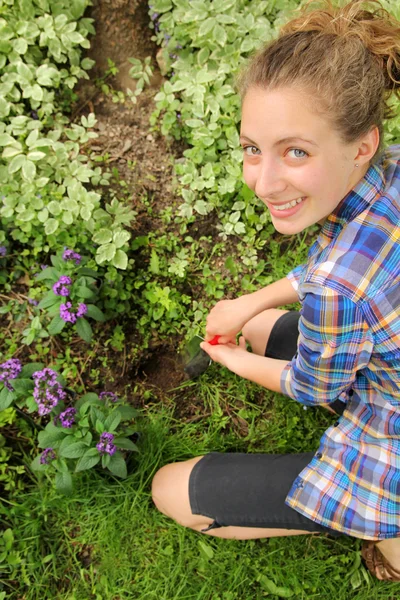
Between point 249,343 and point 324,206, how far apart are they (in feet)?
3.46

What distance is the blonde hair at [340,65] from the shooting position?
116 centimetres

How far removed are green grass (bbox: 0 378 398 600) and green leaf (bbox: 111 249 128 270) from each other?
0.68 meters

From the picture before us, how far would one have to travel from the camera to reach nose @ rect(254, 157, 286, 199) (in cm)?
124

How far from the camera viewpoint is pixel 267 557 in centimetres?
199

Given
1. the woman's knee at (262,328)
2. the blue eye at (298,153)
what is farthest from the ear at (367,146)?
the woman's knee at (262,328)

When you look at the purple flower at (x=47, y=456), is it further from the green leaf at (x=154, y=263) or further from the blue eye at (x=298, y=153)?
the blue eye at (x=298, y=153)

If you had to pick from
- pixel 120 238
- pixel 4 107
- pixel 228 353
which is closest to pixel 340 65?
pixel 228 353

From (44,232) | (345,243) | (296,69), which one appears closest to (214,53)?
(44,232)

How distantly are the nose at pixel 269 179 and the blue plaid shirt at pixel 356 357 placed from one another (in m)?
0.20

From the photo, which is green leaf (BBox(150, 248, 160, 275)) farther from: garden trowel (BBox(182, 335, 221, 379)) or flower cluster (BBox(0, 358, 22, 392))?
flower cluster (BBox(0, 358, 22, 392))

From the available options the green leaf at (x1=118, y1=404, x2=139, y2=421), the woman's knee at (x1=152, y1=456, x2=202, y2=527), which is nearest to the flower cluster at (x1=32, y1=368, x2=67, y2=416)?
the green leaf at (x1=118, y1=404, x2=139, y2=421)

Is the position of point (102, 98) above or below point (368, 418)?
above

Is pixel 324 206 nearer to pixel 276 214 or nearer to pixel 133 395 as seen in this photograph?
pixel 276 214

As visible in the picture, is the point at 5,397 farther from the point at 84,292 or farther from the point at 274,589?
the point at 274,589
